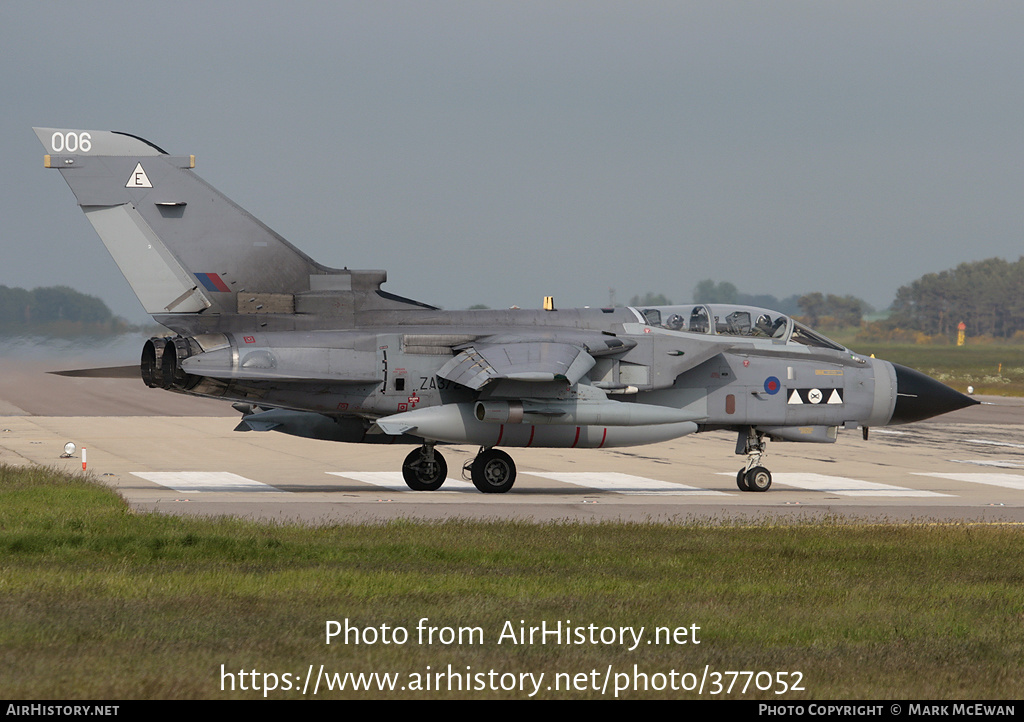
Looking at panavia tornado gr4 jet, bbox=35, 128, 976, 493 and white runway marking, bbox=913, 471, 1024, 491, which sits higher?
panavia tornado gr4 jet, bbox=35, 128, 976, 493

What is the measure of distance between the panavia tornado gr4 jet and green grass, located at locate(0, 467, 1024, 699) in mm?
4061

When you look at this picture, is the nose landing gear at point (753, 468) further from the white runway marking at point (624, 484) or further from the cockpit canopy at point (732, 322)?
the cockpit canopy at point (732, 322)

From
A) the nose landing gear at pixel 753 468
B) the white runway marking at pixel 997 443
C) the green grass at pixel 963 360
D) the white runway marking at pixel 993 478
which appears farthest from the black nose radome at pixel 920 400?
the green grass at pixel 963 360

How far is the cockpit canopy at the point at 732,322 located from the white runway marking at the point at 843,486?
97.5 inches

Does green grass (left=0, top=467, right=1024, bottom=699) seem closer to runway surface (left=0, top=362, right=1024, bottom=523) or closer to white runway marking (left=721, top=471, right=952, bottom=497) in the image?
runway surface (left=0, top=362, right=1024, bottom=523)

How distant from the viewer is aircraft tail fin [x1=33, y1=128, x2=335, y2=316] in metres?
17.9

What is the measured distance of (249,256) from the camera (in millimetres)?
18469

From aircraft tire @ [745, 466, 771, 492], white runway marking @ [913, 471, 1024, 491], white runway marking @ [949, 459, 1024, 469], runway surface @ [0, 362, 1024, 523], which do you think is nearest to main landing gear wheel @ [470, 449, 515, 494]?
runway surface @ [0, 362, 1024, 523]

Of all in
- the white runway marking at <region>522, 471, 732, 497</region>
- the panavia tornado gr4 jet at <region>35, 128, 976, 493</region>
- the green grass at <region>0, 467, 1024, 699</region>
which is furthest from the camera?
the white runway marking at <region>522, 471, 732, 497</region>

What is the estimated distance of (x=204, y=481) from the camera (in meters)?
20.6

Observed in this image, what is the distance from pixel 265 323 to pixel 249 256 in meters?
1.07

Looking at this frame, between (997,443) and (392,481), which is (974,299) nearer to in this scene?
(997,443)

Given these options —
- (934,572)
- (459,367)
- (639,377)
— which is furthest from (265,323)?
(934,572)
